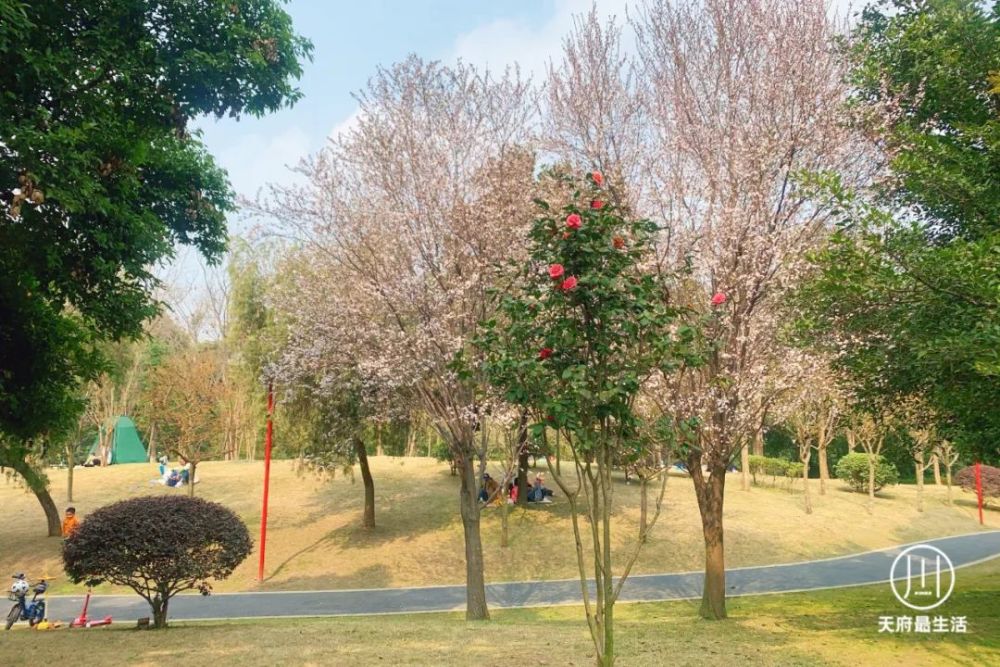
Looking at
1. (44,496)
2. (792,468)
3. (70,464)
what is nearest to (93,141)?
(44,496)

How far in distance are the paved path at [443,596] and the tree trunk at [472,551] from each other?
81.9 inches

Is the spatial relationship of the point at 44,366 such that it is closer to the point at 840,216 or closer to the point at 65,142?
the point at 65,142

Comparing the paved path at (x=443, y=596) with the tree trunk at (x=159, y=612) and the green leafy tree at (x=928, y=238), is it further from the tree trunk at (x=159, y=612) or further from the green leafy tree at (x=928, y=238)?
the green leafy tree at (x=928, y=238)

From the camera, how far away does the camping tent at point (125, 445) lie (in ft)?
131

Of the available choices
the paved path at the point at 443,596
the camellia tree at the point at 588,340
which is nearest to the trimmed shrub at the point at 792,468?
the paved path at the point at 443,596

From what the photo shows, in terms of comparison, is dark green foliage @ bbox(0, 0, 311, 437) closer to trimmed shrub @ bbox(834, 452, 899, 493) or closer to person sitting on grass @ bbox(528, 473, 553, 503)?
person sitting on grass @ bbox(528, 473, 553, 503)

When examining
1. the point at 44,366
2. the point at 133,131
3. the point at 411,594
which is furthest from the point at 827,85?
the point at 411,594

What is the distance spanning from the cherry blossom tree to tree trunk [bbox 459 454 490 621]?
2 cm

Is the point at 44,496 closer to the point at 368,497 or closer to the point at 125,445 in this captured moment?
the point at 368,497

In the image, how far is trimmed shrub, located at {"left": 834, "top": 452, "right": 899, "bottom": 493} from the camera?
33.8m

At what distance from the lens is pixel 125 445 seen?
133ft

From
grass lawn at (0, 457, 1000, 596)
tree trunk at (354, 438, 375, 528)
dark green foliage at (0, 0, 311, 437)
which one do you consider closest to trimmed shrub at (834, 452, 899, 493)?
grass lawn at (0, 457, 1000, 596)

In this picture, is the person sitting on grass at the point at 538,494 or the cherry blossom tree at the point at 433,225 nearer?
the cherry blossom tree at the point at 433,225

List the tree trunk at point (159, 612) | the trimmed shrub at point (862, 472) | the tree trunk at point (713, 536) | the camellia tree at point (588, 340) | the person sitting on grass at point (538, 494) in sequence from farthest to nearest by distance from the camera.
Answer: the trimmed shrub at point (862, 472)
the person sitting on grass at point (538, 494)
the tree trunk at point (713, 536)
the tree trunk at point (159, 612)
the camellia tree at point (588, 340)
